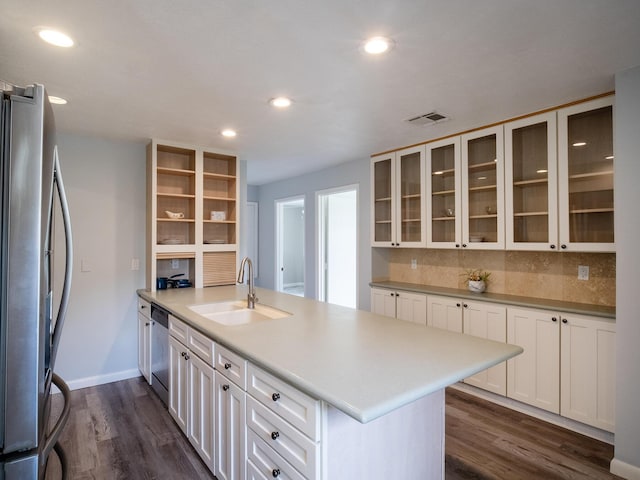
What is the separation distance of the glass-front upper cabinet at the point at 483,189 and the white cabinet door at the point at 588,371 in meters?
0.84

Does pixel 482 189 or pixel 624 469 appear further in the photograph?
pixel 482 189

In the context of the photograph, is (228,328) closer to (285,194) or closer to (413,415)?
(413,415)

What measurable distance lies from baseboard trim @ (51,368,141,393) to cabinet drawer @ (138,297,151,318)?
0.64m

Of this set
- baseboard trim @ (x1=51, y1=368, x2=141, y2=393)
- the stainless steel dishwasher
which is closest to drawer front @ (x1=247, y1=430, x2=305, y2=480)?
the stainless steel dishwasher

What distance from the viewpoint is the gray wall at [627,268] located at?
209 centimetres

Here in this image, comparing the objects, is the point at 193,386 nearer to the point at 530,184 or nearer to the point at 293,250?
the point at 530,184

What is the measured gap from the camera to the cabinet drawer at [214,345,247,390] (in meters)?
1.71

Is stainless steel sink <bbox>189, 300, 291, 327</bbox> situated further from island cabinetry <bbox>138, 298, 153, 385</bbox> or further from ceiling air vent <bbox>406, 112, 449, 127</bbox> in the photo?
ceiling air vent <bbox>406, 112, 449, 127</bbox>

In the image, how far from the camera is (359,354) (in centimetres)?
159

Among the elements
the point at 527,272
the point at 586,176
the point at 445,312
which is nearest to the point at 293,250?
the point at 445,312

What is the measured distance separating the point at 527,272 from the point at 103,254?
12.9 feet

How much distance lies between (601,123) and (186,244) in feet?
12.0

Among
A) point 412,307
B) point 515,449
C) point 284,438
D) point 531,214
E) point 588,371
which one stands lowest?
point 515,449

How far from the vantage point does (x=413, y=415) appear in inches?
63.8
